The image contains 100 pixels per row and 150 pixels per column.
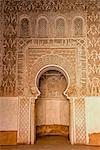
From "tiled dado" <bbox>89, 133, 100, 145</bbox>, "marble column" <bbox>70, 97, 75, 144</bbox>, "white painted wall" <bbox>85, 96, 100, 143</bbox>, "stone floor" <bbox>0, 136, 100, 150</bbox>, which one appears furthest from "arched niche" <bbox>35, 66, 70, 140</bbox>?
"tiled dado" <bbox>89, 133, 100, 145</bbox>

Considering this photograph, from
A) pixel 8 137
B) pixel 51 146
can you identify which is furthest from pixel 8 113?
pixel 51 146

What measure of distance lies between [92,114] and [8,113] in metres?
2.06

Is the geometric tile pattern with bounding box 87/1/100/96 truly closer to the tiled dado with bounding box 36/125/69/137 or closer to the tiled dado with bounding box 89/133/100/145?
the tiled dado with bounding box 89/133/100/145

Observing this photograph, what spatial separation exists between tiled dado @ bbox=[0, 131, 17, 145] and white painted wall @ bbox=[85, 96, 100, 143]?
178 cm

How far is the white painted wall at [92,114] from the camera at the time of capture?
564cm

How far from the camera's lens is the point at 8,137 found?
5.62 metres

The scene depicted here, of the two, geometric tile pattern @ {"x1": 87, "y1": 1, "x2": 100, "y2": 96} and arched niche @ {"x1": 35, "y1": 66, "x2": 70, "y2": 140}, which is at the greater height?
geometric tile pattern @ {"x1": 87, "y1": 1, "x2": 100, "y2": 96}

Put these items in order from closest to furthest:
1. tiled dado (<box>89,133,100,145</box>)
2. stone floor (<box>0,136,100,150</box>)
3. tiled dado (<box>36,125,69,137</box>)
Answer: stone floor (<box>0,136,100,150</box>)
tiled dado (<box>89,133,100,145</box>)
tiled dado (<box>36,125,69,137</box>)

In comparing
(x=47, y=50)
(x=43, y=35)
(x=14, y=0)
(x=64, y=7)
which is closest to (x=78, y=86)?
(x=47, y=50)

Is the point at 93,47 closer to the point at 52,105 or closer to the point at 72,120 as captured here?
the point at 72,120

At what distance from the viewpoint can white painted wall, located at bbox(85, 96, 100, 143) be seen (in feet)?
18.5

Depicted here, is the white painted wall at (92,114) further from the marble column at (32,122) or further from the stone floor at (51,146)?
the marble column at (32,122)

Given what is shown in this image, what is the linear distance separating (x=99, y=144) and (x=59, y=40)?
274 cm

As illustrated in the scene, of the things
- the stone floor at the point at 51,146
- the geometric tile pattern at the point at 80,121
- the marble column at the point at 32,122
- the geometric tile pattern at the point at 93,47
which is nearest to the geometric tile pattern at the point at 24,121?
the marble column at the point at 32,122
